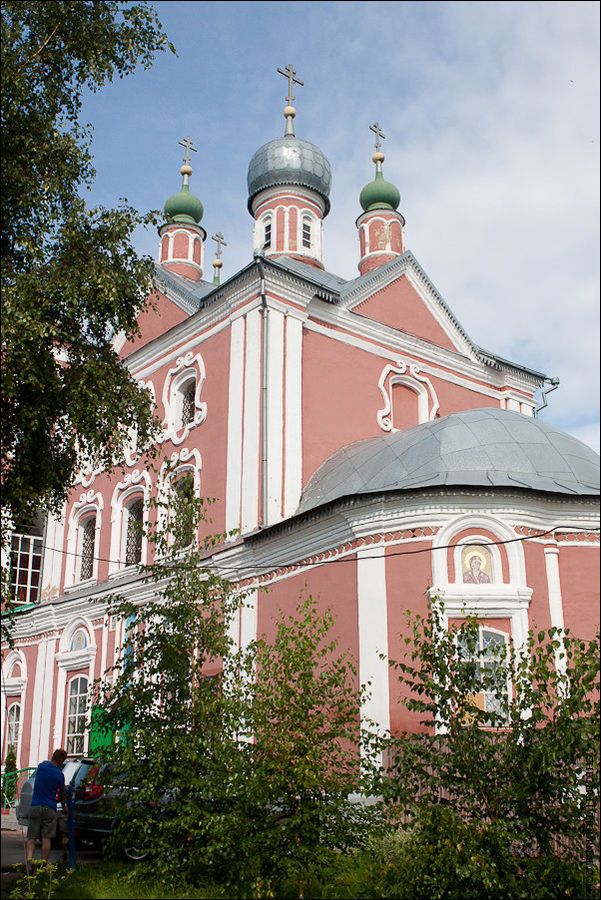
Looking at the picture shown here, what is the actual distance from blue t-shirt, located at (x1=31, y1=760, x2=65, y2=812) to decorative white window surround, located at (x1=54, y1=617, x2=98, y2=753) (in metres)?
8.86

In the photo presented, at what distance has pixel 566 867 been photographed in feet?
19.3

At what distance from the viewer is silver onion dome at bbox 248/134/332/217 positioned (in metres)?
20.6

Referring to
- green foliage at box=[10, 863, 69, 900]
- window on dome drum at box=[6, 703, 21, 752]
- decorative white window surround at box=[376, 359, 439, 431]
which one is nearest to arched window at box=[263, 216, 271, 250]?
decorative white window surround at box=[376, 359, 439, 431]

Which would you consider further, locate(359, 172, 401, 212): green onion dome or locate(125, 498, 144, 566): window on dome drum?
locate(359, 172, 401, 212): green onion dome

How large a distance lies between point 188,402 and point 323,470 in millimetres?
3867

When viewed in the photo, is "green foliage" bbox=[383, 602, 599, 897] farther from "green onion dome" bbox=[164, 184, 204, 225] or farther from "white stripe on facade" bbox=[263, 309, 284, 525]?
"green onion dome" bbox=[164, 184, 204, 225]

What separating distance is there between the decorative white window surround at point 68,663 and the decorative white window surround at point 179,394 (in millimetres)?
4418

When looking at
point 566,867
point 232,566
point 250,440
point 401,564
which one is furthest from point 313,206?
point 566,867

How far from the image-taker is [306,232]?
67.2 feet

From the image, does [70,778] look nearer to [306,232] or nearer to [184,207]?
[306,232]

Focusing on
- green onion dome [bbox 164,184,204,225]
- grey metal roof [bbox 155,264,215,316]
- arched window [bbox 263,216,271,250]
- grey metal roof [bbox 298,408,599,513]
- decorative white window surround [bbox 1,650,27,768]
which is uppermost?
green onion dome [bbox 164,184,204,225]

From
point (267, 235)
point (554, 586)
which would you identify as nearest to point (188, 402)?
point (267, 235)

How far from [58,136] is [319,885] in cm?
745

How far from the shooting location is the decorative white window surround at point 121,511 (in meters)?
17.8
